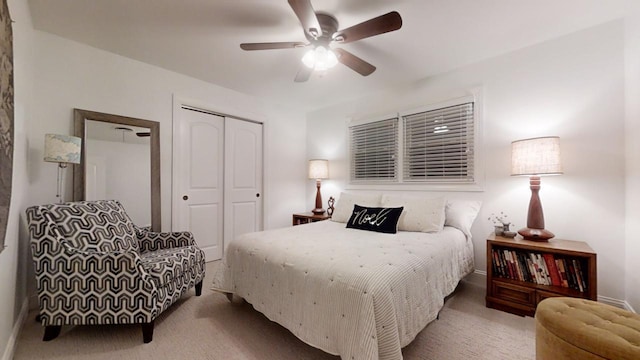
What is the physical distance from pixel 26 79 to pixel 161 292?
6.52ft

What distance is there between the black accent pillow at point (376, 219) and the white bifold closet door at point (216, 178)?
6.24 ft

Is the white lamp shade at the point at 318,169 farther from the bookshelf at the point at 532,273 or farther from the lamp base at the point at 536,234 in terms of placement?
the lamp base at the point at 536,234

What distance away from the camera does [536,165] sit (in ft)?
6.98

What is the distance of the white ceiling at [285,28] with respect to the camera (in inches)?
76.4

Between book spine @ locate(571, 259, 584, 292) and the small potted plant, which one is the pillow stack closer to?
the small potted plant

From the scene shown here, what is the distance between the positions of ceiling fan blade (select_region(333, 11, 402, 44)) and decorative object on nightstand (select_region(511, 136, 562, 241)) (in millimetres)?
1567

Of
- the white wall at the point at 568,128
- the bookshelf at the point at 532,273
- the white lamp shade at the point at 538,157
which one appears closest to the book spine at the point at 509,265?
the bookshelf at the point at 532,273

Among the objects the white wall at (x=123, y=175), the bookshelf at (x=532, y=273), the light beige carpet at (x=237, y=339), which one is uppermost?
the white wall at (x=123, y=175)

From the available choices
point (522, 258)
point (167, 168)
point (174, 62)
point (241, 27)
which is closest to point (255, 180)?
point (167, 168)

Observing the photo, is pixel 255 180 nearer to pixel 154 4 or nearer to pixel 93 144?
pixel 93 144

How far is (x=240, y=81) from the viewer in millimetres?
3361

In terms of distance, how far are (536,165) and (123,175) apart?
4.03 metres

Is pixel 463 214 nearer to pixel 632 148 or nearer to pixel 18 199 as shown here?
pixel 632 148

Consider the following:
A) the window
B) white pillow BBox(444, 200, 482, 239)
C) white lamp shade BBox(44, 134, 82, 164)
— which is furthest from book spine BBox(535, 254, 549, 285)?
white lamp shade BBox(44, 134, 82, 164)
